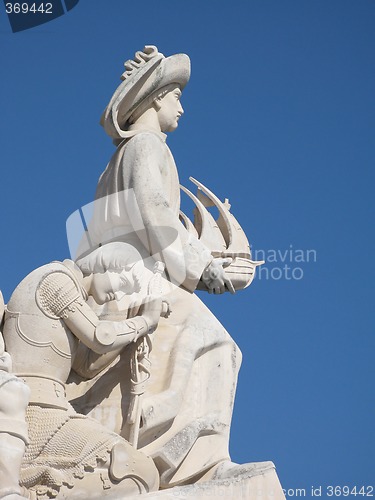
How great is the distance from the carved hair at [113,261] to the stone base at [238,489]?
1421mm

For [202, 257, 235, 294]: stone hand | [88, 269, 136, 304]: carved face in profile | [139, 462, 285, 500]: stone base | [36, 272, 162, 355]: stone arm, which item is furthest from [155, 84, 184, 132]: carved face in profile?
[139, 462, 285, 500]: stone base

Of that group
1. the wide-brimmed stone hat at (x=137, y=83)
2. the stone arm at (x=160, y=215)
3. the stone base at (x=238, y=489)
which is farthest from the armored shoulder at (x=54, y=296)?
the wide-brimmed stone hat at (x=137, y=83)

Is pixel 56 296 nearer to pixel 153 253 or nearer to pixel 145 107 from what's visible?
pixel 153 253

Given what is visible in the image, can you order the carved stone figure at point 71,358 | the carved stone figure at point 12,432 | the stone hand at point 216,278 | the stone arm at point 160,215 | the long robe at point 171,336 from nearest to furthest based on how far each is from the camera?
the carved stone figure at point 12,432 → the carved stone figure at point 71,358 → the long robe at point 171,336 → the stone arm at point 160,215 → the stone hand at point 216,278

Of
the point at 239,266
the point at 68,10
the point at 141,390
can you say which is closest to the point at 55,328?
the point at 141,390

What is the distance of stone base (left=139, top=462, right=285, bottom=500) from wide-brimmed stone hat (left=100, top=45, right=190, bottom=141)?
2.75 meters

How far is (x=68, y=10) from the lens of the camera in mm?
10008

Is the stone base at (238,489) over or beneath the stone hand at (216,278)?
beneath

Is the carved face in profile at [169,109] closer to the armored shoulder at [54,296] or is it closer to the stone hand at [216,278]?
the stone hand at [216,278]

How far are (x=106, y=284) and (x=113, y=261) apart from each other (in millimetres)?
190

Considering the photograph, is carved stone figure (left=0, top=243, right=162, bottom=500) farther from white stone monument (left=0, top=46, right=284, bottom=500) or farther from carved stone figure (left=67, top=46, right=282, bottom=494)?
carved stone figure (left=67, top=46, right=282, bottom=494)

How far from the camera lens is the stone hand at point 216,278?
366 inches

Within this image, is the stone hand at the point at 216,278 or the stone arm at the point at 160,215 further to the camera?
the stone hand at the point at 216,278

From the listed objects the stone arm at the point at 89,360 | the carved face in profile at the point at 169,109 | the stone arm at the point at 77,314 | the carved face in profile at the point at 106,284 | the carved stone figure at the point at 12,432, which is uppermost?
the carved face in profile at the point at 169,109
